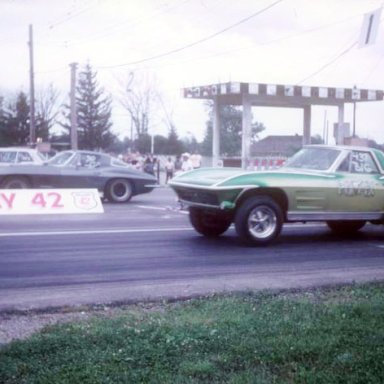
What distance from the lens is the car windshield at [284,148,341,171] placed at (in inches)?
444

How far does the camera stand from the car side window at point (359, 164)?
444 inches

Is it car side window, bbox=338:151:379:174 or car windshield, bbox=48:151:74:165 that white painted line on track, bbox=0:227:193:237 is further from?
car windshield, bbox=48:151:74:165

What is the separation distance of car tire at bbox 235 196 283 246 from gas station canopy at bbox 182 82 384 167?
19.9 m

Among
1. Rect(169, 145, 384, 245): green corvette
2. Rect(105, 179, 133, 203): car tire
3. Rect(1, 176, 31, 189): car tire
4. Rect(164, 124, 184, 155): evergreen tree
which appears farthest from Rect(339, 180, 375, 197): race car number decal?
Rect(164, 124, 184, 155): evergreen tree

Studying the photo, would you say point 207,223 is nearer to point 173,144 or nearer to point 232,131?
point 232,131

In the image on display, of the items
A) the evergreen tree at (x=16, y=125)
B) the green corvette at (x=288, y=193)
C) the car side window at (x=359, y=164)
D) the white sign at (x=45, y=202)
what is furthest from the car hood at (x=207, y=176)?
the evergreen tree at (x=16, y=125)

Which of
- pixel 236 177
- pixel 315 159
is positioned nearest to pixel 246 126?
pixel 315 159

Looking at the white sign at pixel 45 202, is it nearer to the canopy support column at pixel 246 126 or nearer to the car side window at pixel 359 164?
the car side window at pixel 359 164

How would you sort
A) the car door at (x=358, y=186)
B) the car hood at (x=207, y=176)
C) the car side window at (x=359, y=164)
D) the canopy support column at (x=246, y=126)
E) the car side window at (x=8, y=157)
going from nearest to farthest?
the car hood at (x=207, y=176), the car door at (x=358, y=186), the car side window at (x=359, y=164), the car side window at (x=8, y=157), the canopy support column at (x=246, y=126)

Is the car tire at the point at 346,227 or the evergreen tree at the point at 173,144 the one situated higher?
the evergreen tree at the point at 173,144

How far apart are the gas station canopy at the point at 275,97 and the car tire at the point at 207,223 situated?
18941mm

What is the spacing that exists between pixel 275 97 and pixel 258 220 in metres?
22.8

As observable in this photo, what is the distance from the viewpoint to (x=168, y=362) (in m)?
4.57

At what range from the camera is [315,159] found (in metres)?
11.5
